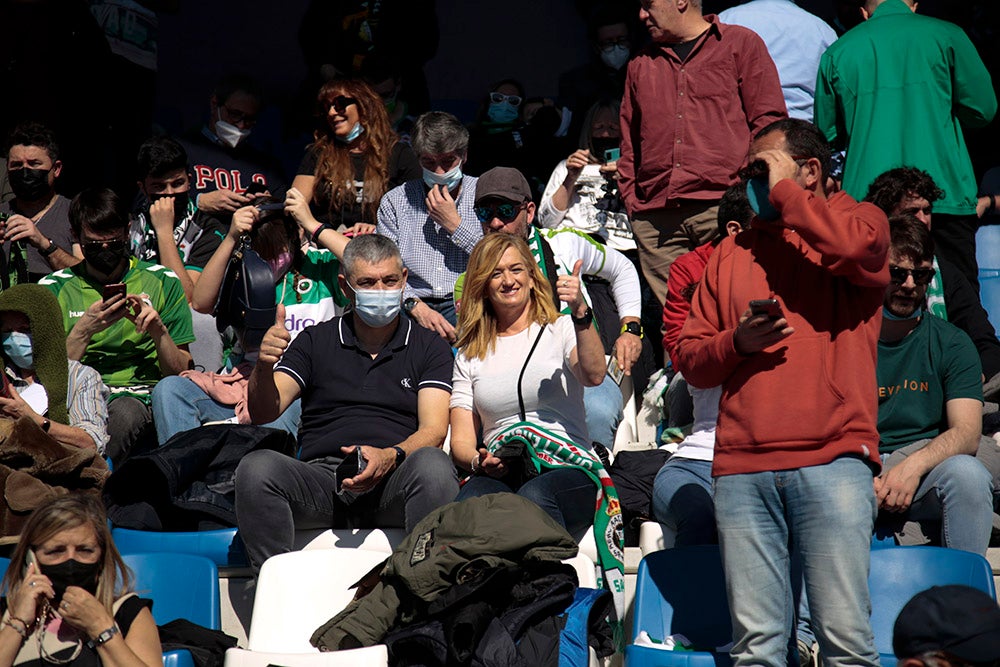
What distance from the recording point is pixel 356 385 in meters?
4.67

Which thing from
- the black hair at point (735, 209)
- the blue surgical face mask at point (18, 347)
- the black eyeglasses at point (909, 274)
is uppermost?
the black hair at point (735, 209)

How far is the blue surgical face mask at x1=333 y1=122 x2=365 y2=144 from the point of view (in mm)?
6168

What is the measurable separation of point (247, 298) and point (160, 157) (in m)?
1.41

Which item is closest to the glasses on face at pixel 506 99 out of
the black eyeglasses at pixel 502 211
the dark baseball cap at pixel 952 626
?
the black eyeglasses at pixel 502 211

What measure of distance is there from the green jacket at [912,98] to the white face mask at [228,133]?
312cm

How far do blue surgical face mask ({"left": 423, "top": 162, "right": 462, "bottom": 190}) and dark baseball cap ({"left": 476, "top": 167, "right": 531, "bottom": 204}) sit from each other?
47 centimetres

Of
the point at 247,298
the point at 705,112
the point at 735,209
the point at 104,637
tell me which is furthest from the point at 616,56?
the point at 104,637

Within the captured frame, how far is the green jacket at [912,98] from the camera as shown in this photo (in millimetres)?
5441

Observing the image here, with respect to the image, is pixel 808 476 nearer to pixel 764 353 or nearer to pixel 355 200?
pixel 764 353

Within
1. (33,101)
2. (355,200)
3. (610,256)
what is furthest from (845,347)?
(33,101)

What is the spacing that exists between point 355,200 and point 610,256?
135 cm

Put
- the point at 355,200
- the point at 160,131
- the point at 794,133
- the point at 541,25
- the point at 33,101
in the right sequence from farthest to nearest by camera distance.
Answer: the point at 541,25, the point at 160,131, the point at 33,101, the point at 355,200, the point at 794,133

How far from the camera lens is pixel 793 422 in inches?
125

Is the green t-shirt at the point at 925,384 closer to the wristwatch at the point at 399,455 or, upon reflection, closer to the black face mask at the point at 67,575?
the wristwatch at the point at 399,455
